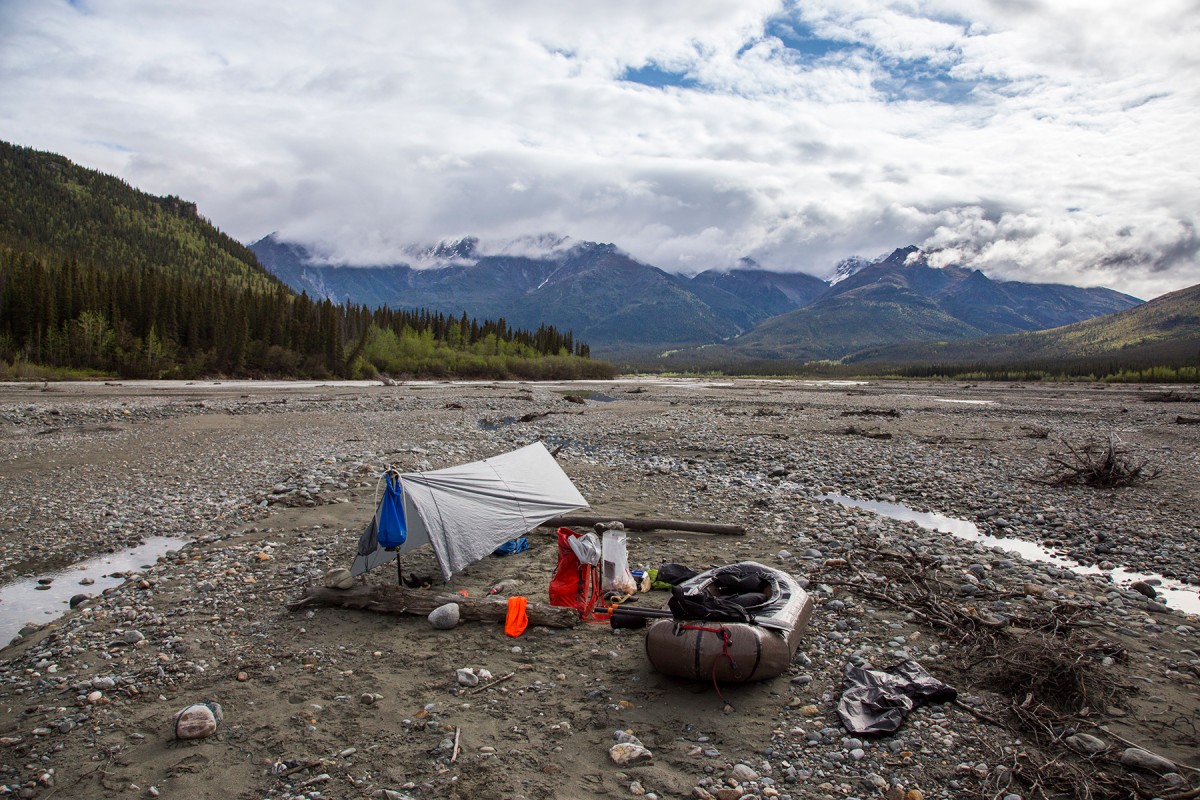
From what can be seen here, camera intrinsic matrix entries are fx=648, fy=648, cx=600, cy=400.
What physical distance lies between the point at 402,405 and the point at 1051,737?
3912 cm

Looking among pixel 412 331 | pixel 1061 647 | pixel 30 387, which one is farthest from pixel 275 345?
pixel 1061 647

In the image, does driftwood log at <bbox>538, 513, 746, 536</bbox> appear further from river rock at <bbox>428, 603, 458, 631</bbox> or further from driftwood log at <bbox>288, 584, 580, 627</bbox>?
river rock at <bbox>428, 603, 458, 631</bbox>

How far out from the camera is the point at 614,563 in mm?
8922

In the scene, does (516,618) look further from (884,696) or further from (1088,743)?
(1088,743)

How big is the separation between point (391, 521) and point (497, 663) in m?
2.65

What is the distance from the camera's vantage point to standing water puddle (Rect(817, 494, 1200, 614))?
945 cm

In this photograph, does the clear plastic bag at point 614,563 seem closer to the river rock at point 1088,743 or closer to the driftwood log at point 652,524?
the driftwood log at point 652,524

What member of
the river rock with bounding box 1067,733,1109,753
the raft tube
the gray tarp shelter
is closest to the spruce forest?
the gray tarp shelter

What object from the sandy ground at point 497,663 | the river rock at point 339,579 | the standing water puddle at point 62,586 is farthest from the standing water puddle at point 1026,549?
the standing water puddle at point 62,586

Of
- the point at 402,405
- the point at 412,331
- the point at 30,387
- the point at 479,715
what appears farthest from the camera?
the point at 412,331

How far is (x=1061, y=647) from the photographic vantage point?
6.89m

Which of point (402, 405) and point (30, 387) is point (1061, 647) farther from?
point (30, 387)

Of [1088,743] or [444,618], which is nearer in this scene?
[1088,743]

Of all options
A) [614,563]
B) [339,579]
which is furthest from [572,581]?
[339,579]
